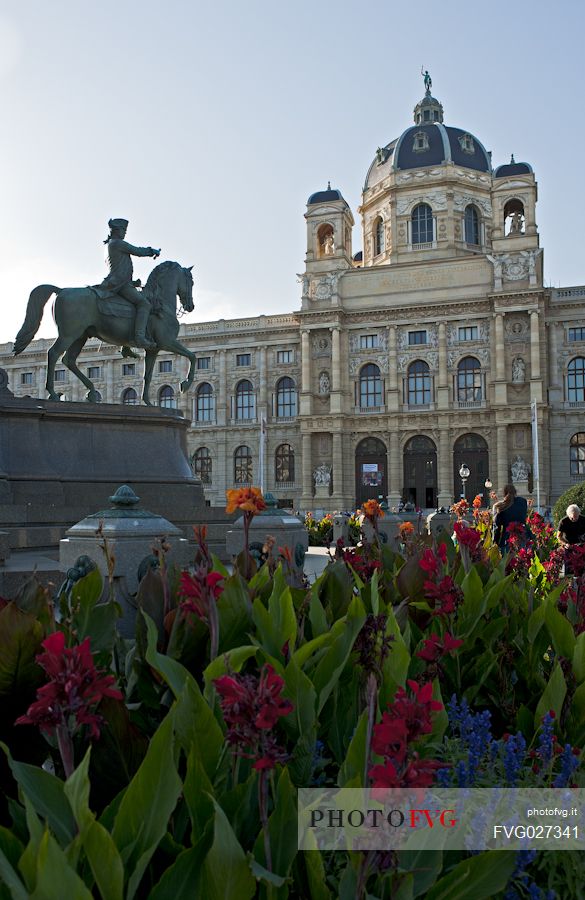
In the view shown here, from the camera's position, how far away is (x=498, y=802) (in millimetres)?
1737

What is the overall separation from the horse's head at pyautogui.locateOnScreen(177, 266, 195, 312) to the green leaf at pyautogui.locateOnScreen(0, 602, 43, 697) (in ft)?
39.4

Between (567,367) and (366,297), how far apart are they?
13.8 metres

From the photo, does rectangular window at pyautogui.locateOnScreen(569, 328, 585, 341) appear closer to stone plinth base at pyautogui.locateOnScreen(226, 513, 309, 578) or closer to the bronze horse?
the bronze horse

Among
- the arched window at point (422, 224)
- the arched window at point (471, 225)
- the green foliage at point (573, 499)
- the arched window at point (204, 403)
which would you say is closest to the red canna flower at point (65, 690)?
the green foliage at point (573, 499)

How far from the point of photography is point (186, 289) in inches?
541

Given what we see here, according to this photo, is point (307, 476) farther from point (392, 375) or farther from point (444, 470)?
point (444, 470)

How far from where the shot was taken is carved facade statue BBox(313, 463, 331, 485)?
1866 inches

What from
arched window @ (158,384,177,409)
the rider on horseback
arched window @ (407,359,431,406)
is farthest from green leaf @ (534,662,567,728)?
arched window @ (158,384,177,409)

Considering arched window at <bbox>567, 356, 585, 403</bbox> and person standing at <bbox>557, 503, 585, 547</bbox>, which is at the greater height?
arched window at <bbox>567, 356, 585, 403</bbox>

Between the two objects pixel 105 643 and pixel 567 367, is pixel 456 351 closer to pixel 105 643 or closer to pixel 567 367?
pixel 567 367

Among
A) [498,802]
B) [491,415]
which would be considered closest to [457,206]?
[491,415]

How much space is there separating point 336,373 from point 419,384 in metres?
5.59

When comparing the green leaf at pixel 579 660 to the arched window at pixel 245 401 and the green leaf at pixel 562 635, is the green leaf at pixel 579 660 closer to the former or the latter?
the green leaf at pixel 562 635

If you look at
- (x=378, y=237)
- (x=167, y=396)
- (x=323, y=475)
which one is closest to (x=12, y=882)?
(x=323, y=475)
